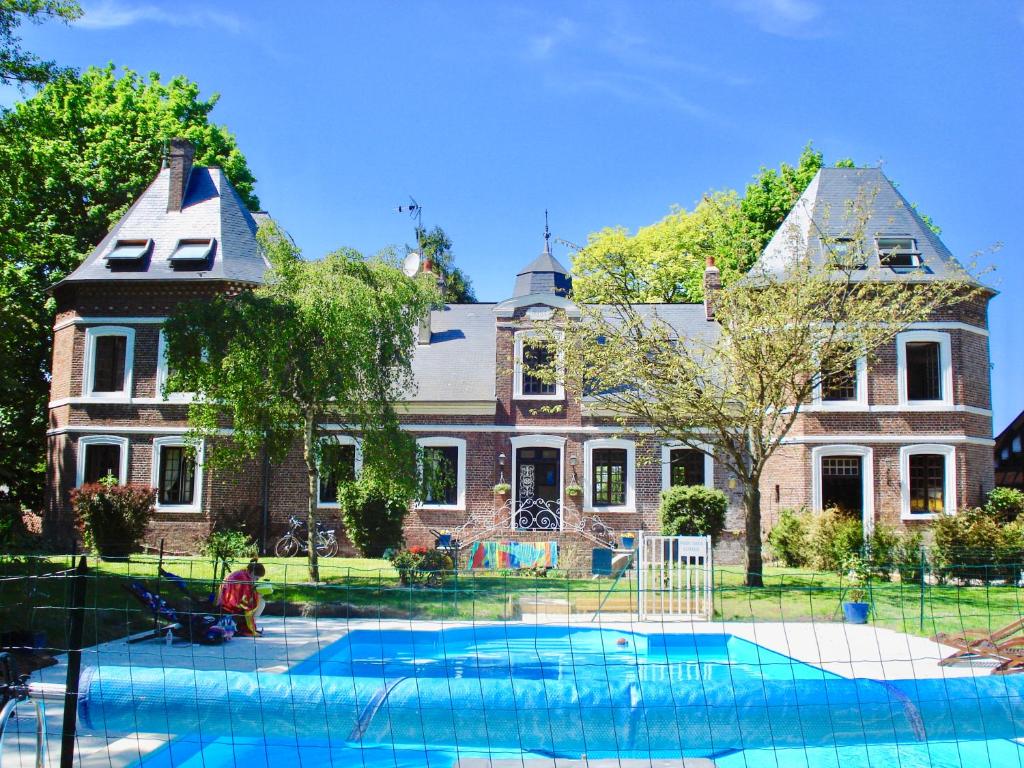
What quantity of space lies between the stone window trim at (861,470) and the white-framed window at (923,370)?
174cm

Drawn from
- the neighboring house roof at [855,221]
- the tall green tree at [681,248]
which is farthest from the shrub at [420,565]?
the tall green tree at [681,248]

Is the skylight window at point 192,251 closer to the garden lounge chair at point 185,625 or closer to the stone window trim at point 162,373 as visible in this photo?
the stone window trim at point 162,373

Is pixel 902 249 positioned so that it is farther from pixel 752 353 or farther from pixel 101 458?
pixel 101 458

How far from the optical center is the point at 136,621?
13211 mm

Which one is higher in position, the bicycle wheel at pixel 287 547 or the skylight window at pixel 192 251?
the skylight window at pixel 192 251

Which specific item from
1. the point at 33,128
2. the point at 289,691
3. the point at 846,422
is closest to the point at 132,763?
the point at 289,691

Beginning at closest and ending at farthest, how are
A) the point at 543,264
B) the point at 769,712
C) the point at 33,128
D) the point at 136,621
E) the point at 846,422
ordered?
the point at 769,712 → the point at 136,621 → the point at 33,128 → the point at 846,422 → the point at 543,264

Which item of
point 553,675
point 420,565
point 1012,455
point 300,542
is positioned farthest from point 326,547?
point 1012,455

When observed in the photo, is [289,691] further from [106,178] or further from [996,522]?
[106,178]

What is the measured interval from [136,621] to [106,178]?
20.6 m

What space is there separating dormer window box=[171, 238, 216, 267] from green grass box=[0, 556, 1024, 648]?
29.2 feet

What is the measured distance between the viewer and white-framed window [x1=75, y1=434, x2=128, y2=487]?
78.4 feet

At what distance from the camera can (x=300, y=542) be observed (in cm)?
2416

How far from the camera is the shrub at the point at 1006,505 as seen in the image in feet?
74.4
